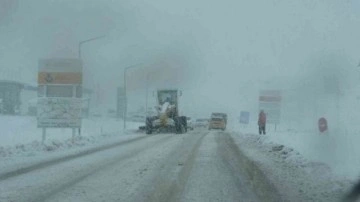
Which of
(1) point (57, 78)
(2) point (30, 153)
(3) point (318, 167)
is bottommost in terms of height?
(2) point (30, 153)

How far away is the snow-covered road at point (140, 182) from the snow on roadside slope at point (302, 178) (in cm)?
44

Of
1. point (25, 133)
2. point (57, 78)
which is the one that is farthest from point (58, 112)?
point (25, 133)

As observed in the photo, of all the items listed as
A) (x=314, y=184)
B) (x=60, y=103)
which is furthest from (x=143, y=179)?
(x=60, y=103)

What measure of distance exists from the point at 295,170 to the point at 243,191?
15.7ft

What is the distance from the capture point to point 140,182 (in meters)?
13.2

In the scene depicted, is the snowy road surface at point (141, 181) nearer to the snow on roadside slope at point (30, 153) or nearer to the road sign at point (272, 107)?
the snow on roadside slope at point (30, 153)

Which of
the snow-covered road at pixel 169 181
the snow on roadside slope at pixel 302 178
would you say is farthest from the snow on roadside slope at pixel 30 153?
the snow on roadside slope at pixel 302 178

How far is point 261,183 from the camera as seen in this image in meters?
13.0

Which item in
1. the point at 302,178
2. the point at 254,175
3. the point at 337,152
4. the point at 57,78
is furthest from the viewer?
the point at 57,78

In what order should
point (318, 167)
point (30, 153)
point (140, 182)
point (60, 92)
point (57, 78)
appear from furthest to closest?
point (60, 92), point (57, 78), point (30, 153), point (318, 167), point (140, 182)

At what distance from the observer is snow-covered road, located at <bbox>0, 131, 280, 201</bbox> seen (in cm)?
1100

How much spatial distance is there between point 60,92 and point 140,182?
20125 millimetres

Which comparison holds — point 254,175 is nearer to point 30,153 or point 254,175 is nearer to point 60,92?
point 30,153

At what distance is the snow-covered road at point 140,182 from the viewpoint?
11.0m
